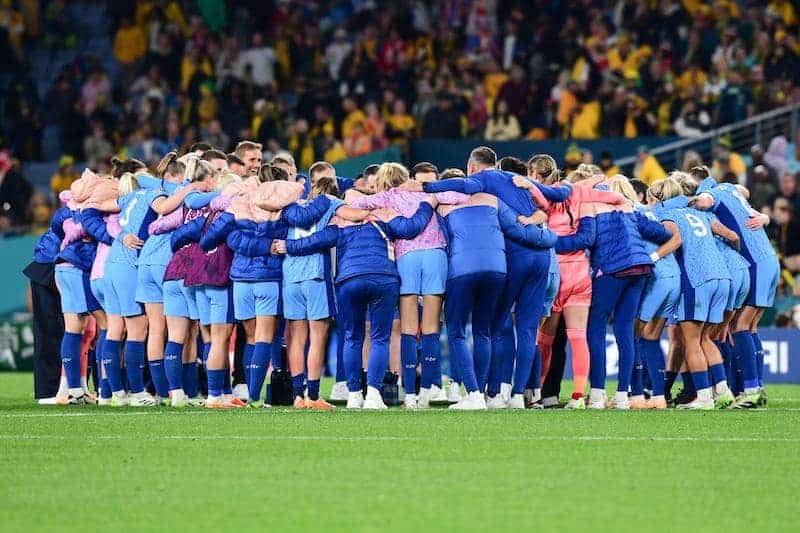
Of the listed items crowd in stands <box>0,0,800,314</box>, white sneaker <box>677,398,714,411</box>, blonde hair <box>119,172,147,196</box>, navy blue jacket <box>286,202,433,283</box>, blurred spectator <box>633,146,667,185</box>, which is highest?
crowd in stands <box>0,0,800,314</box>

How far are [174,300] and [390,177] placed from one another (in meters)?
2.34

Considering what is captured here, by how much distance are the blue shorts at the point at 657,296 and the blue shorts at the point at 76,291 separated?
526 cm

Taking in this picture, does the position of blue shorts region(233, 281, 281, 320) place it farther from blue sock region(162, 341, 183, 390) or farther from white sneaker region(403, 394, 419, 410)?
white sneaker region(403, 394, 419, 410)

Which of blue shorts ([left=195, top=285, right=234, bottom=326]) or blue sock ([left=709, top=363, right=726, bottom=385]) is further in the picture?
blue sock ([left=709, top=363, right=726, bottom=385])

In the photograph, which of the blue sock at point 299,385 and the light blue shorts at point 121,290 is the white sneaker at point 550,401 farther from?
the light blue shorts at point 121,290

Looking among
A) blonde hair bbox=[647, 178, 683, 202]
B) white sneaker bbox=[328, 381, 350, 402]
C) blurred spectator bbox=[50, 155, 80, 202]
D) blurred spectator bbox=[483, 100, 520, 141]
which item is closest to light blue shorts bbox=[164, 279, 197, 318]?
white sneaker bbox=[328, 381, 350, 402]

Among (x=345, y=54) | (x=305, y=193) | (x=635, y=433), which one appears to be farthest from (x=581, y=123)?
(x=635, y=433)

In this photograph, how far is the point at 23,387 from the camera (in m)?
21.4

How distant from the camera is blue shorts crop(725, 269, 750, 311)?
16.0 meters

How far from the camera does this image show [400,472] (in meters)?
10.4

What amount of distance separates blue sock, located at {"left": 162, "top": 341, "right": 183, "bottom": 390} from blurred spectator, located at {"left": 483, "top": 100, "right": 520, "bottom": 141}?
38.1 ft

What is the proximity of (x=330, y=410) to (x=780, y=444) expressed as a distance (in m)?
4.57

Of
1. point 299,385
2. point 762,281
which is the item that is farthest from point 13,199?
point 762,281

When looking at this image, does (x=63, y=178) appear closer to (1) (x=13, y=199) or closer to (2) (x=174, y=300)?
(1) (x=13, y=199)
